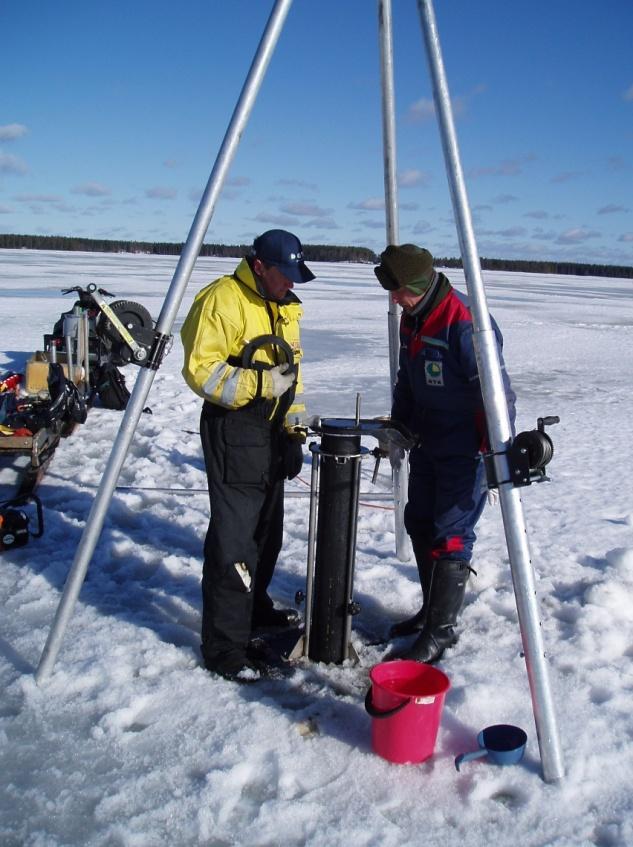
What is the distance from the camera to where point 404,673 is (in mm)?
2762

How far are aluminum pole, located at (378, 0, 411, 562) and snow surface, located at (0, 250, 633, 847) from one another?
1.03 feet

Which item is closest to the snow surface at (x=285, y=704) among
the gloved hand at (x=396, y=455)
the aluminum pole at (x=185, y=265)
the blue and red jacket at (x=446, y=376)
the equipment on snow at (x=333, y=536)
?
the equipment on snow at (x=333, y=536)

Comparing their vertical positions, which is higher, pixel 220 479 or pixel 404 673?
pixel 220 479

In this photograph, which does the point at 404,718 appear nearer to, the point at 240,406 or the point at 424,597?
the point at 424,597

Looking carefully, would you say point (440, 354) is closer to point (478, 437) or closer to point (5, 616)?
point (478, 437)

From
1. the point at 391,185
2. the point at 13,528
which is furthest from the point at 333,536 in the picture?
the point at 13,528

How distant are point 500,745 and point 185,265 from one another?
1.91 meters

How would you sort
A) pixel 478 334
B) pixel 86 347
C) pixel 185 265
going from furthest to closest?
pixel 86 347 → pixel 185 265 → pixel 478 334

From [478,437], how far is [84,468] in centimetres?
374

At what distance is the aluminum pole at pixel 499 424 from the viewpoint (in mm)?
2451

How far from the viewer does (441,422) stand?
10.8 ft

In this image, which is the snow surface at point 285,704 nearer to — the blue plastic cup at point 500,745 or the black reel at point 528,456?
the blue plastic cup at point 500,745

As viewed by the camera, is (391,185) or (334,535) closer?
(334,535)

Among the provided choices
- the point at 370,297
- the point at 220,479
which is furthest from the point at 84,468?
the point at 370,297
